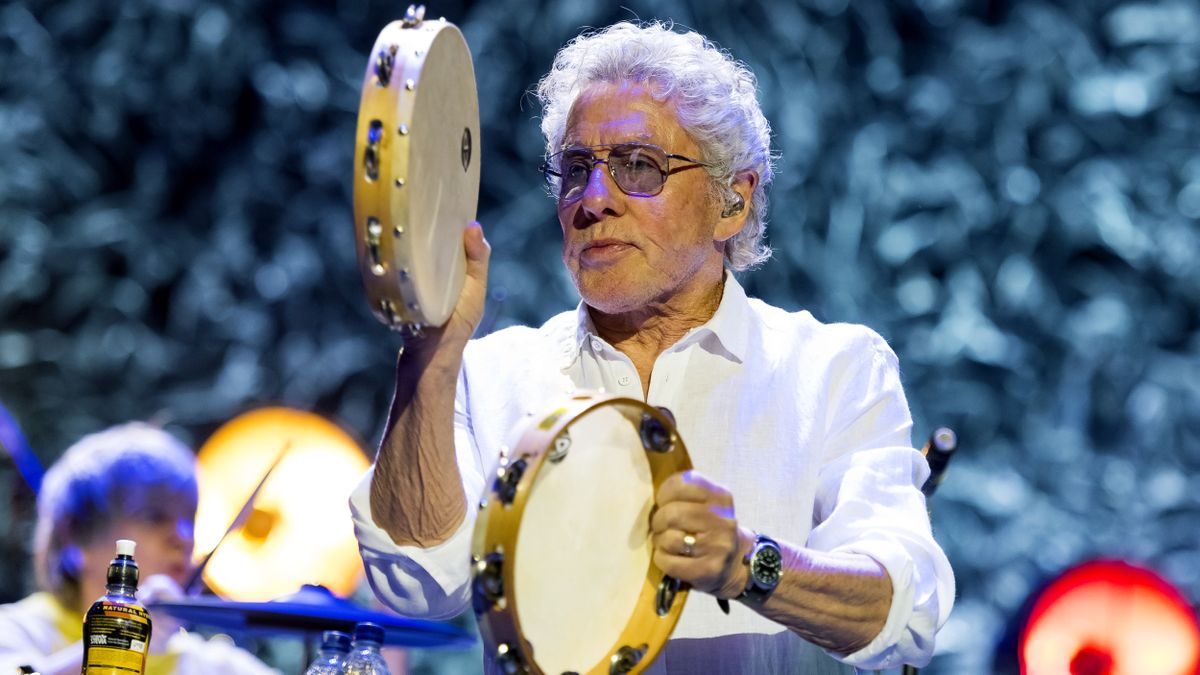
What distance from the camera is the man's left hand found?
1.71m

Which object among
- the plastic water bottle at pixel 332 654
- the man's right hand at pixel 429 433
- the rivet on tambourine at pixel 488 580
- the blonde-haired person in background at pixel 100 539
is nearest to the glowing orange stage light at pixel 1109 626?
the plastic water bottle at pixel 332 654

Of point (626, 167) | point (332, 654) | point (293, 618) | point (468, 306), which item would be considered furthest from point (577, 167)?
point (293, 618)

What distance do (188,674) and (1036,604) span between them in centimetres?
257

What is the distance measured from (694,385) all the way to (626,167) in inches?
15.2

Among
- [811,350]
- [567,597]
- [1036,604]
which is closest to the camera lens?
[567,597]

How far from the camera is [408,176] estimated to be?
171 cm

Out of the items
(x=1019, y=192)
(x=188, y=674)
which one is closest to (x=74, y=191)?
(x=188, y=674)

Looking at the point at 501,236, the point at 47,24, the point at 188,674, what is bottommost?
the point at 188,674

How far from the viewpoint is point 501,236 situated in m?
4.89

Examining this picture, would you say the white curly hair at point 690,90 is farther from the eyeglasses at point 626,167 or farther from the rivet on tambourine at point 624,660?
the rivet on tambourine at point 624,660

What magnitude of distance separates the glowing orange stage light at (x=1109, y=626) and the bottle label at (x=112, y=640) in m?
3.14

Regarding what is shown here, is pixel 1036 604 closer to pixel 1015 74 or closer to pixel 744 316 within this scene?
pixel 1015 74

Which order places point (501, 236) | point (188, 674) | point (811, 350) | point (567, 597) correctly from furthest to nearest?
point (501, 236), point (188, 674), point (811, 350), point (567, 597)

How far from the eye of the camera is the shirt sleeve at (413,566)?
6.83 ft
